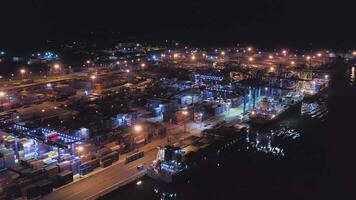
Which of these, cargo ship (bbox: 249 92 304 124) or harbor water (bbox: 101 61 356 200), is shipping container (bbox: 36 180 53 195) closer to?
harbor water (bbox: 101 61 356 200)

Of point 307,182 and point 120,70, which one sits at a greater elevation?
point 120,70

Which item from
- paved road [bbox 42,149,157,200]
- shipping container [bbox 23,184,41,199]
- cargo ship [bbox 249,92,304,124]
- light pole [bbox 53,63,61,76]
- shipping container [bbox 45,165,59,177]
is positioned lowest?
paved road [bbox 42,149,157,200]

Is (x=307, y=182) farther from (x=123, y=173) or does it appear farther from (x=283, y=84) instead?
(x=283, y=84)

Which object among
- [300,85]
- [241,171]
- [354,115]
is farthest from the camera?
[300,85]

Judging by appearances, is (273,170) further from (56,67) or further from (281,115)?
(56,67)

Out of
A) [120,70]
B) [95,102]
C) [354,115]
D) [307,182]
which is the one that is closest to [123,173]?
[307,182]

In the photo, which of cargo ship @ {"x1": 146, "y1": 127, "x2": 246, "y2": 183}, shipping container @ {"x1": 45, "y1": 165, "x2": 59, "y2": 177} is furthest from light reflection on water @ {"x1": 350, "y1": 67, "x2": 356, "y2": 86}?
shipping container @ {"x1": 45, "y1": 165, "x2": 59, "y2": 177}

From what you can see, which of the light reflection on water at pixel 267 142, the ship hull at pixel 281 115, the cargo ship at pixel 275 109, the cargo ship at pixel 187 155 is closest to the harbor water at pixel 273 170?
the light reflection on water at pixel 267 142

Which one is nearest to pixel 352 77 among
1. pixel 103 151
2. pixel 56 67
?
pixel 56 67
